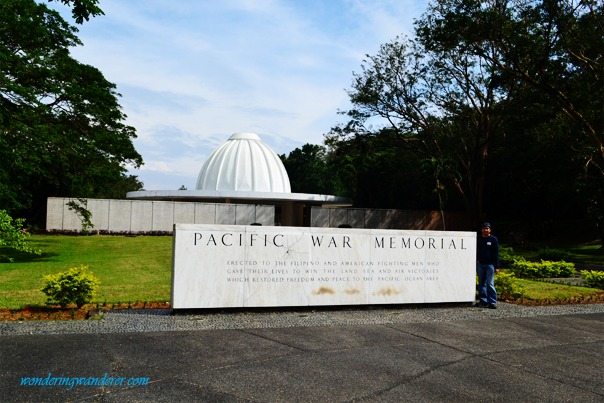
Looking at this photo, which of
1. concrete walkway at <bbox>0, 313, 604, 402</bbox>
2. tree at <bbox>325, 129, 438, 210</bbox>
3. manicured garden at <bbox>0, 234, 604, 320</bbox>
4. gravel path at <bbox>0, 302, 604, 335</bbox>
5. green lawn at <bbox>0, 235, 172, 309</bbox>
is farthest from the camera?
tree at <bbox>325, 129, 438, 210</bbox>

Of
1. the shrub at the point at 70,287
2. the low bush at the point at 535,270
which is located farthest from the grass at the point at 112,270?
the low bush at the point at 535,270

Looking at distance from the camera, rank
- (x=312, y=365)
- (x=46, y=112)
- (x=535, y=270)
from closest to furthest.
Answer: (x=312, y=365) < (x=535, y=270) < (x=46, y=112)

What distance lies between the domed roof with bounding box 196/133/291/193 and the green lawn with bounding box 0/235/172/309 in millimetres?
16912

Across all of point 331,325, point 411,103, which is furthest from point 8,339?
point 411,103

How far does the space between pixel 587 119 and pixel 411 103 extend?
1299 cm

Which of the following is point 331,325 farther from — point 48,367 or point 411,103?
point 411,103

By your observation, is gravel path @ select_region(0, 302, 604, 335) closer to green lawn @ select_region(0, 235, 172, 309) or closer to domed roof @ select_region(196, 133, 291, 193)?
green lawn @ select_region(0, 235, 172, 309)

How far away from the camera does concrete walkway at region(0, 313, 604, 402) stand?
5.39m

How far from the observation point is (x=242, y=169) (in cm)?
4741

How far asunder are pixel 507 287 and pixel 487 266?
1.98 meters

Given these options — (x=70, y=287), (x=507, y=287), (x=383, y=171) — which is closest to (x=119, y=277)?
(x=70, y=287)

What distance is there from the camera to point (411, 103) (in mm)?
37812

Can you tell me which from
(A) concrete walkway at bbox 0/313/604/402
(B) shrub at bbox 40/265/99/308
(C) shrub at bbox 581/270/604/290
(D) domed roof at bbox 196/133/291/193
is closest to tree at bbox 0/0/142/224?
(B) shrub at bbox 40/265/99/308

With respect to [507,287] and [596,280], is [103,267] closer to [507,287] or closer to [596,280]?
[507,287]
